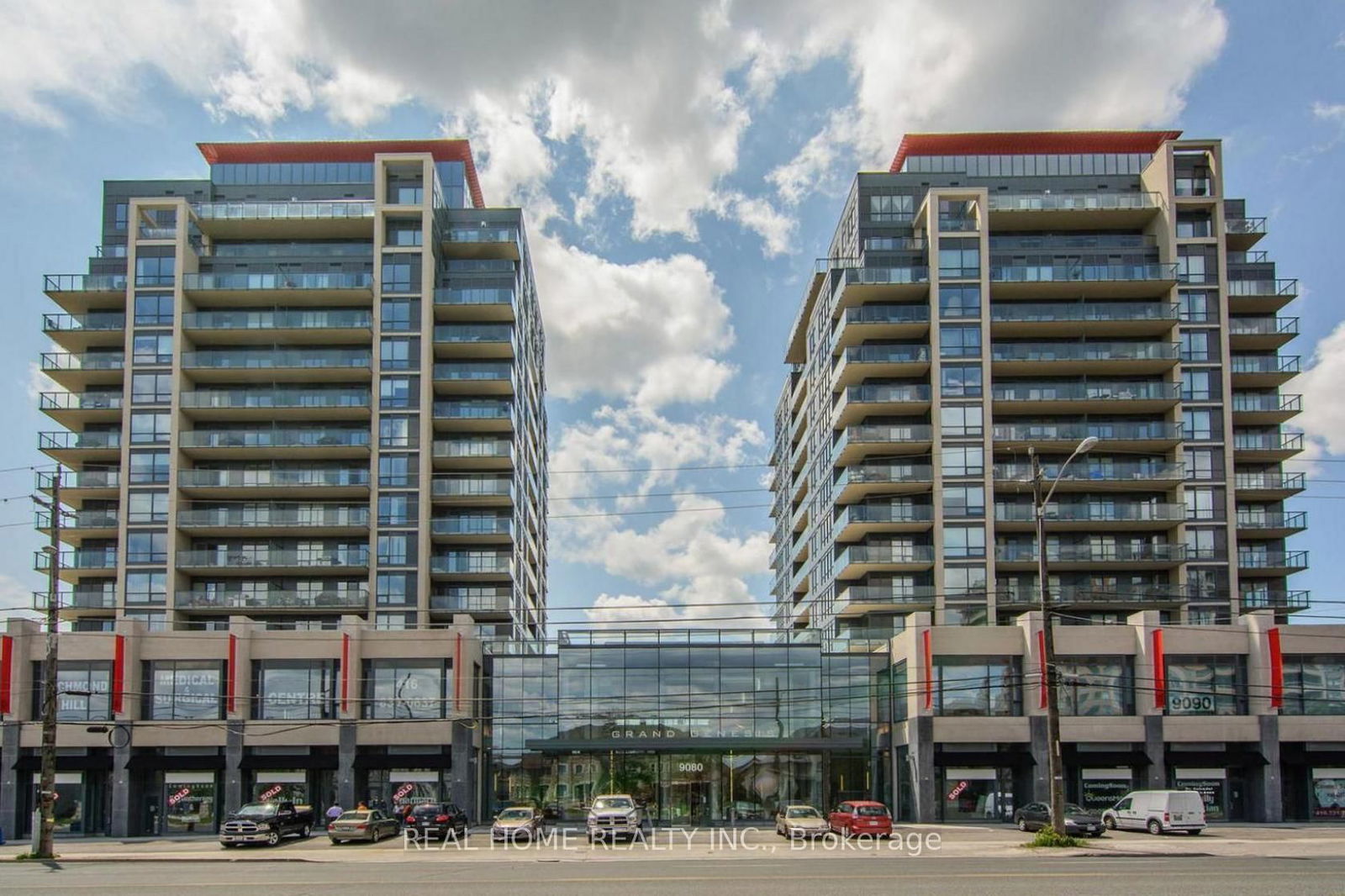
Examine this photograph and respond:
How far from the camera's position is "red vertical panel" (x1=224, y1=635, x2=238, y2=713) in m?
62.5

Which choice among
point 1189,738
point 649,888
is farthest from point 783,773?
point 649,888

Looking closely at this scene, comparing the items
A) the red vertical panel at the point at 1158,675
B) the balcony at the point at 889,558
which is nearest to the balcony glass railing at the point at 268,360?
the balcony at the point at 889,558

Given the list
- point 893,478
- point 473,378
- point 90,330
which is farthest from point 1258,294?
point 90,330

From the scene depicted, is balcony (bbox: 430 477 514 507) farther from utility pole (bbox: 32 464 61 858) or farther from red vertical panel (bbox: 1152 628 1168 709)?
red vertical panel (bbox: 1152 628 1168 709)

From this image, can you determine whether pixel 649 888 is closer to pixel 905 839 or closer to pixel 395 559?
pixel 905 839

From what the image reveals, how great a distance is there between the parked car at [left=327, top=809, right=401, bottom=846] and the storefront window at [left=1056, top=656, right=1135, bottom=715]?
105 feet

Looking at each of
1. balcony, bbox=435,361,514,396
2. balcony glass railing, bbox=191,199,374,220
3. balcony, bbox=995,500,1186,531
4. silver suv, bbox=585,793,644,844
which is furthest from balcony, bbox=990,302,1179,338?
silver suv, bbox=585,793,644,844

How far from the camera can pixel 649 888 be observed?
26.5 meters

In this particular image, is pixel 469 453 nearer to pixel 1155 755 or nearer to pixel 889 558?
pixel 889 558

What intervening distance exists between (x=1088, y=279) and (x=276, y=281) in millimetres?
50271

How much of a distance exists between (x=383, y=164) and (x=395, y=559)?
2505cm

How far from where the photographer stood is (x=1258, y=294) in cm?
8288

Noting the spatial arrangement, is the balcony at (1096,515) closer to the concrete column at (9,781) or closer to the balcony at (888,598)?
the balcony at (888,598)

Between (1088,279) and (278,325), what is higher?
(1088,279)
